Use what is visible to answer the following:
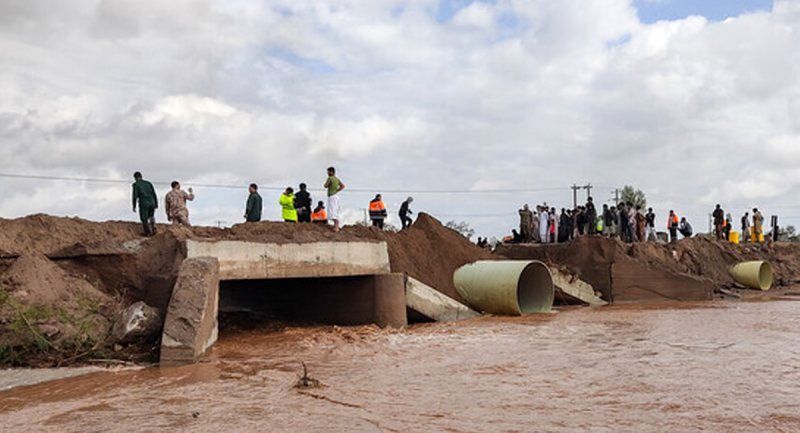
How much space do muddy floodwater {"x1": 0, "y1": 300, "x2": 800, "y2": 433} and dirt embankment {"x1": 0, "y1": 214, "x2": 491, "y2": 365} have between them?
4.31ft

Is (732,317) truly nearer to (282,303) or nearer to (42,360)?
(282,303)

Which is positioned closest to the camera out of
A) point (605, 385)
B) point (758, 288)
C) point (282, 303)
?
point (605, 385)

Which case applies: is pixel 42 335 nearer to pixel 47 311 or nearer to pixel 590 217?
pixel 47 311

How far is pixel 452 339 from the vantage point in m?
12.5

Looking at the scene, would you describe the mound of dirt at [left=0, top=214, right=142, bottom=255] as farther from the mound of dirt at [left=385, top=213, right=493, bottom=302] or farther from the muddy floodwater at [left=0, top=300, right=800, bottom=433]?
the mound of dirt at [left=385, top=213, right=493, bottom=302]

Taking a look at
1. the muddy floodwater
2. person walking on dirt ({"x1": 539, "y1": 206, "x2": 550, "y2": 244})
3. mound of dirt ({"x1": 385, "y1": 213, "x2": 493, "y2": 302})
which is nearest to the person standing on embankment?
person walking on dirt ({"x1": 539, "y1": 206, "x2": 550, "y2": 244})

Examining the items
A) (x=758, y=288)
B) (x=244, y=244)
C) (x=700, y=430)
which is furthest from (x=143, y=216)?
(x=758, y=288)

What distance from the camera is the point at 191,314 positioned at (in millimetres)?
10320

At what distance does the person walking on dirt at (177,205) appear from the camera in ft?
49.6

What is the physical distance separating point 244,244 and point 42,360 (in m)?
3.92

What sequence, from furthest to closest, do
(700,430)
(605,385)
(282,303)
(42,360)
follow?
(282,303), (42,360), (605,385), (700,430)

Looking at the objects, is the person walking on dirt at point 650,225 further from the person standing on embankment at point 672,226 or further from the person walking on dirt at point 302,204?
the person walking on dirt at point 302,204

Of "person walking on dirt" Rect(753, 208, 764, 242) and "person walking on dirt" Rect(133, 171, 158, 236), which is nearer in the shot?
"person walking on dirt" Rect(133, 171, 158, 236)

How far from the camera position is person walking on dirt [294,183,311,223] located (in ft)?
60.5
